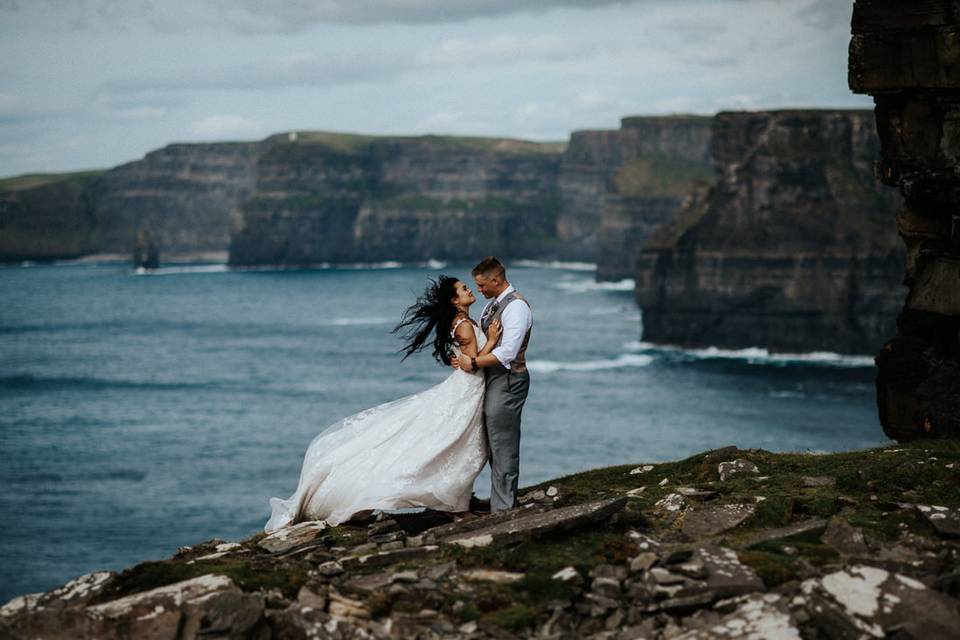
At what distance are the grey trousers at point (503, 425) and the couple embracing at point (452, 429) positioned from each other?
1 cm

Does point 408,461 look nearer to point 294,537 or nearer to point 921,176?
point 294,537

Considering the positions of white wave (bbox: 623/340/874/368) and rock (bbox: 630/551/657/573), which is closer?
rock (bbox: 630/551/657/573)

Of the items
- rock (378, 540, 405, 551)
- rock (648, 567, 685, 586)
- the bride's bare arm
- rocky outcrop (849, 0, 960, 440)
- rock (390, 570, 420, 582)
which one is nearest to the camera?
rock (648, 567, 685, 586)

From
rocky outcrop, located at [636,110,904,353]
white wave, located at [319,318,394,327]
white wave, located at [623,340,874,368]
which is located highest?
rocky outcrop, located at [636,110,904,353]

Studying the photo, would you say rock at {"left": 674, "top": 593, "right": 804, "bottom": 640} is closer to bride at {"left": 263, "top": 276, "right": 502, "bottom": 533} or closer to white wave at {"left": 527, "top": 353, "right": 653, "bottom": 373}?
bride at {"left": 263, "top": 276, "right": 502, "bottom": 533}

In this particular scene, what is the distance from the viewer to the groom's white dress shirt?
43.5 ft

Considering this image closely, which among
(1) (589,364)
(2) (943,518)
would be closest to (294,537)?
(2) (943,518)

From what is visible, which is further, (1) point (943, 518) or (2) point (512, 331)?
(2) point (512, 331)

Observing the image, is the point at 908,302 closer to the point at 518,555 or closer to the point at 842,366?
the point at 518,555

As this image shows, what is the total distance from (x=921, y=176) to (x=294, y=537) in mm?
11762

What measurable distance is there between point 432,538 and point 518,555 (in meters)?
1.44

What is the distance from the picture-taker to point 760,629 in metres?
9.55

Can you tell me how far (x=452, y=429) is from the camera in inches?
541

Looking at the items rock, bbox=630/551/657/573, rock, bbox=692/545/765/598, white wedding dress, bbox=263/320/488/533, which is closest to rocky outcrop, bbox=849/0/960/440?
white wedding dress, bbox=263/320/488/533
